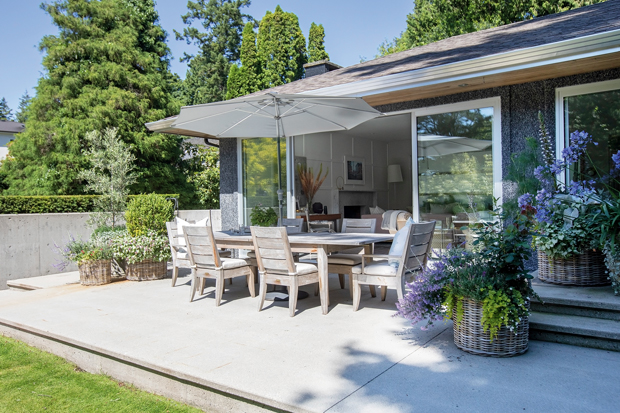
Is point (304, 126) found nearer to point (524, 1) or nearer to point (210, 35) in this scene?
point (524, 1)

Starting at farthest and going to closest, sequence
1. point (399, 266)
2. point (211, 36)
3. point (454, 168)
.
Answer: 1. point (211, 36)
2. point (454, 168)
3. point (399, 266)

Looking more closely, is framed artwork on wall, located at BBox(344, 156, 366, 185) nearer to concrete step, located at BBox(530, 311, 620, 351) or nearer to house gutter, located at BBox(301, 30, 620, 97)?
house gutter, located at BBox(301, 30, 620, 97)

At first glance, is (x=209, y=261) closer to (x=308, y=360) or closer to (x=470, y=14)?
(x=308, y=360)

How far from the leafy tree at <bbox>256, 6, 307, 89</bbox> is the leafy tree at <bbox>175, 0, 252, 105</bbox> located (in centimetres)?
589

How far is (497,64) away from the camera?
15.8 feet

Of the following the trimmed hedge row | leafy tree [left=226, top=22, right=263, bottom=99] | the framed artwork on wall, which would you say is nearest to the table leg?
the trimmed hedge row

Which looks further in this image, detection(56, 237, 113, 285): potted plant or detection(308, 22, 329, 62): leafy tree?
detection(308, 22, 329, 62): leafy tree

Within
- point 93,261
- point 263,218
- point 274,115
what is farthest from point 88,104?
point 263,218

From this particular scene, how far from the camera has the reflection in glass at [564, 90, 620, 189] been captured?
5094mm

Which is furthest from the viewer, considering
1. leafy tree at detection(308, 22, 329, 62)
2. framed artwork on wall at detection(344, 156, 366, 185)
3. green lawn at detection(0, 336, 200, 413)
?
leafy tree at detection(308, 22, 329, 62)

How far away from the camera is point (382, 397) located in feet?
8.04

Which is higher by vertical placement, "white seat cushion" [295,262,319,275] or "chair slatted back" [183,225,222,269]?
"chair slatted back" [183,225,222,269]

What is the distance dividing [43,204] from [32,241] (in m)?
2.82

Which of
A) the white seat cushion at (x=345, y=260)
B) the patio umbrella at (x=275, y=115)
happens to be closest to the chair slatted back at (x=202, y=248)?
the patio umbrella at (x=275, y=115)
